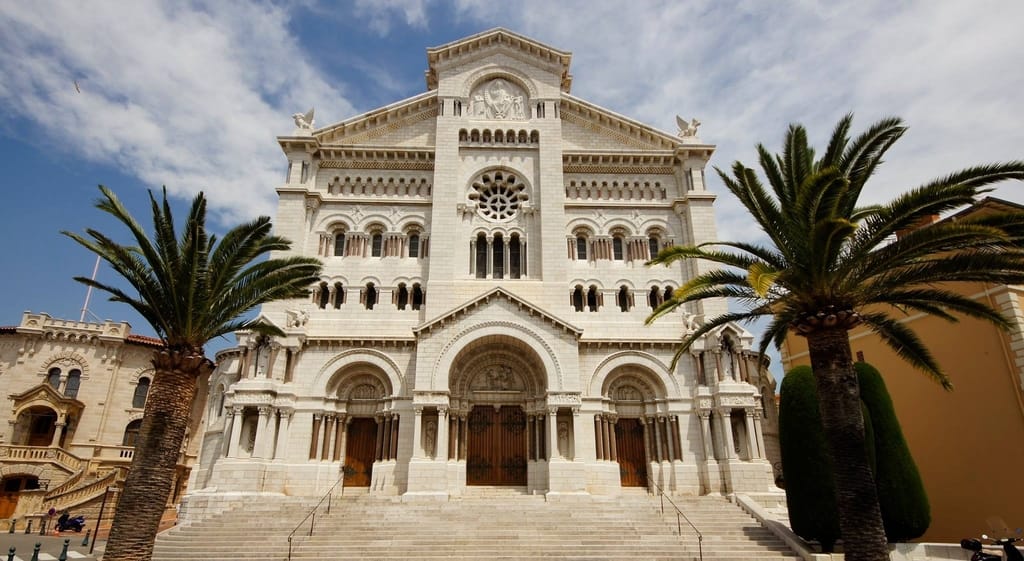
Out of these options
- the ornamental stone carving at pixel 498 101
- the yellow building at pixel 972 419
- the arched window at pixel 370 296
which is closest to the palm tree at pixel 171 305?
the arched window at pixel 370 296

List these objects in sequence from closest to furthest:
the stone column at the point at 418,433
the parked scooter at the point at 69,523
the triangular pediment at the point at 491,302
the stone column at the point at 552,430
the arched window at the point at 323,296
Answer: the stone column at the point at 418,433, the stone column at the point at 552,430, the triangular pediment at the point at 491,302, the arched window at the point at 323,296, the parked scooter at the point at 69,523

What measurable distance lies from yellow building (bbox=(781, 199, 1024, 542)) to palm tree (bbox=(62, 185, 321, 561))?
24829 millimetres

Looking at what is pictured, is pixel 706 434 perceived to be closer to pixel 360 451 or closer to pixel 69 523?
pixel 360 451

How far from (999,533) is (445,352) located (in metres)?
19.7

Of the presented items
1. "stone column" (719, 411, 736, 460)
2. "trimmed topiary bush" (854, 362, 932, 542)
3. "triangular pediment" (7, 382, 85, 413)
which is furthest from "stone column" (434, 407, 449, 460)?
"triangular pediment" (7, 382, 85, 413)

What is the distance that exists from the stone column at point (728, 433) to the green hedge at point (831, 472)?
5.66m

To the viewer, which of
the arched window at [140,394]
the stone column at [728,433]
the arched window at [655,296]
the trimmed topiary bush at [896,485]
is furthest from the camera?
the arched window at [140,394]

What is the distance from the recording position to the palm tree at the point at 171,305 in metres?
14.0

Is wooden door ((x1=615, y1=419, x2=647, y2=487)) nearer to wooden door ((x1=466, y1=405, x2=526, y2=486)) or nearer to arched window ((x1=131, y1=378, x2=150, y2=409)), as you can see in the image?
wooden door ((x1=466, y1=405, x2=526, y2=486))

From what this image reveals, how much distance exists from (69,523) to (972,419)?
39650mm

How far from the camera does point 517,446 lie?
82.8 feet

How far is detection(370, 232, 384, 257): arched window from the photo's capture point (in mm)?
28641

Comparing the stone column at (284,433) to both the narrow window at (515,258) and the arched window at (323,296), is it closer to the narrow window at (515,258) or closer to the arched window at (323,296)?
the arched window at (323,296)

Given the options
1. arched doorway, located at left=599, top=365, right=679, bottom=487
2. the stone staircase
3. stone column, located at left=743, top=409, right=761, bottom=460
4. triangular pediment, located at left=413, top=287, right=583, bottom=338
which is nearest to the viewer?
the stone staircase
